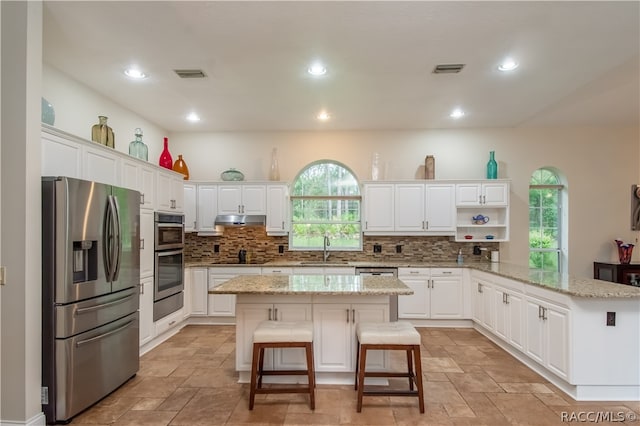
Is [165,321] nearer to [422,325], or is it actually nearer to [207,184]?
[207,184]

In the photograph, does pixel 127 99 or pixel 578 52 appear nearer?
pixel 578 52

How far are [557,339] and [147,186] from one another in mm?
4247

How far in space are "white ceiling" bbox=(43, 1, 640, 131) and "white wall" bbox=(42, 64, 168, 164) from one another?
0.13 meters

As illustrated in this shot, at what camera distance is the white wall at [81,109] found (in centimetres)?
344

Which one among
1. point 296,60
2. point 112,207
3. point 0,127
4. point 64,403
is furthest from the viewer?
point 296,60

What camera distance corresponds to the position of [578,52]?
304 centimetres

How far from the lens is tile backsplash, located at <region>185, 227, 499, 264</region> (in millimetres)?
5520

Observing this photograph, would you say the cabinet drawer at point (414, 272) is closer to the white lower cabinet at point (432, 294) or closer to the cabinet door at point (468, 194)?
the white lower cabinet at point (432, 294)

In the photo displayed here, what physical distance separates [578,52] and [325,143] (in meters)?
3.37

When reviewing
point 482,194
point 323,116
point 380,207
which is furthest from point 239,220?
point 482,194

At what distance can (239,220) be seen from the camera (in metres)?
5.28

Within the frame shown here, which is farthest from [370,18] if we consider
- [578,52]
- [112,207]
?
[112,207]

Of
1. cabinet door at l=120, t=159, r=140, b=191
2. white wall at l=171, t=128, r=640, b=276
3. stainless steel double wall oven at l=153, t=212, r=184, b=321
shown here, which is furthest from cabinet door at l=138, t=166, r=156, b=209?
white wall at l=171, t=128, r=640, b=276

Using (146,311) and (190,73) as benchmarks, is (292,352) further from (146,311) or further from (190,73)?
(190,73)
